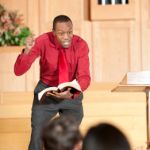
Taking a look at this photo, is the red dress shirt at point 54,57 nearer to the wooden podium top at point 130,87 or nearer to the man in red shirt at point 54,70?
the man in red shirt at point 54,70

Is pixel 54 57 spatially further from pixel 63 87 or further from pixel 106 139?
pixel 106 139

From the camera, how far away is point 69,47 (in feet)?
10.3

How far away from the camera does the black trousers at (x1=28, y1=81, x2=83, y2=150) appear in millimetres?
3119

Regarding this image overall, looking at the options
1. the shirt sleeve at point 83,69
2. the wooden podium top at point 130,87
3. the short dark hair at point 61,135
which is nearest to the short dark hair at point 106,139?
the short dark hair at point 61,135

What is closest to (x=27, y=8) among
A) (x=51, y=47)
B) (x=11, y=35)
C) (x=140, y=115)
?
(x=11, y=35)

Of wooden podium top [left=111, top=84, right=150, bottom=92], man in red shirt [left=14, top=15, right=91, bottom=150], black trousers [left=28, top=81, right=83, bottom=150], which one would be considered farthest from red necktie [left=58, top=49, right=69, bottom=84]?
wooden podium top [left=111, top=84, right=150, bottom=92]

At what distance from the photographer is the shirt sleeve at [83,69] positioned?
306 centimetres

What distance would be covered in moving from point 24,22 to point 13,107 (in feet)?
5.35

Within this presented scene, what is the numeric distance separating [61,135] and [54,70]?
1747 mm

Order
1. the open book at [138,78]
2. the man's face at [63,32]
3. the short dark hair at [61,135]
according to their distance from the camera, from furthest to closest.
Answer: the man's face at [63,32] → the open book at [138,78] → the short dark hair at [61,135]

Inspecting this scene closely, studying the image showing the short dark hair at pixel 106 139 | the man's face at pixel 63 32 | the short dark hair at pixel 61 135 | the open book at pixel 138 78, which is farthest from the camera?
the man's face at pixel 63 32

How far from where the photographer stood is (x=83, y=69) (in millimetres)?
3094

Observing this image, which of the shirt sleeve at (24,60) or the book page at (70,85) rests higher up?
the shirt sleeve at (24,60)

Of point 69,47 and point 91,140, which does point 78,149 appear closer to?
point 91,140
